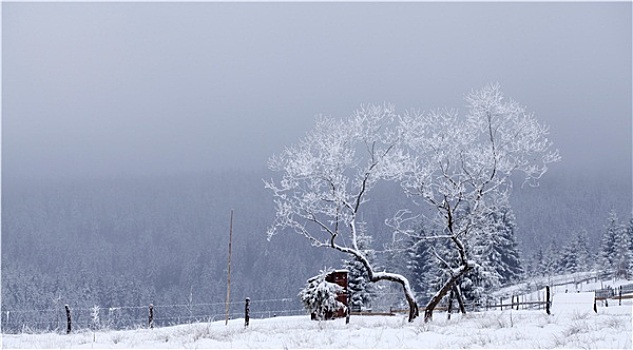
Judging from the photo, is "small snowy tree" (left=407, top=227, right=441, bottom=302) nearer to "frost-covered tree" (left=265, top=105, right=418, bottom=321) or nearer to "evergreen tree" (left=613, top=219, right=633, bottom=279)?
"evergreen tree" (left=613, top=219, right=633, bottom=279)

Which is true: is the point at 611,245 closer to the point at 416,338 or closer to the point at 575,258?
the point at 575,258

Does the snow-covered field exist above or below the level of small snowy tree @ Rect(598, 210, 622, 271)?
below

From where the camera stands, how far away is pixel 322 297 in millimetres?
27234

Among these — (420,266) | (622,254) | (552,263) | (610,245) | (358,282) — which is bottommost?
(358,282)

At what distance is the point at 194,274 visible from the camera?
186m

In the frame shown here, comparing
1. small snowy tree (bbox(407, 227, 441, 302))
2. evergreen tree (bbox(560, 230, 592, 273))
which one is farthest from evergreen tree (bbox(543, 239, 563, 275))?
small snowy tree (bbox(407, 227, 441, 302))

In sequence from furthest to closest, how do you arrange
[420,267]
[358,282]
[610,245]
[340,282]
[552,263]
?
[552,263] < [610,245] < [420,267] < [358,282] < [340,282]

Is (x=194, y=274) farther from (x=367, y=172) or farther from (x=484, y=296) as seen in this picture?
(x=367, y=172)

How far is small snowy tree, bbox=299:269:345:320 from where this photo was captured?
88.8 ft

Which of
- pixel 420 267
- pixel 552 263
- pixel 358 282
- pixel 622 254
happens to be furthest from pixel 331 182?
pixel 552 263

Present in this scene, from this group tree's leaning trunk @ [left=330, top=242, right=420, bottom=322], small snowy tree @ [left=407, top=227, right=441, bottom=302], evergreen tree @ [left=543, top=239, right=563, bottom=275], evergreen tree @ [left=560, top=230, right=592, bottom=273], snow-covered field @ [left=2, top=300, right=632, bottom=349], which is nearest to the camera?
snow-covered field @ [left=2, top=300, right=632, bottom=349]

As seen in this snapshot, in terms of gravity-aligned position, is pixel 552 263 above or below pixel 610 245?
below

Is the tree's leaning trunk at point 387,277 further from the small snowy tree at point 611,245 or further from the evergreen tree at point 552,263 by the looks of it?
the evergreen tree at point 552,263

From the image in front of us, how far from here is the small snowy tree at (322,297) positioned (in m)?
27.1
